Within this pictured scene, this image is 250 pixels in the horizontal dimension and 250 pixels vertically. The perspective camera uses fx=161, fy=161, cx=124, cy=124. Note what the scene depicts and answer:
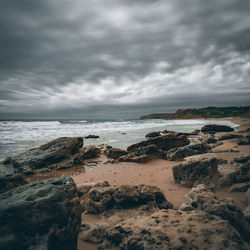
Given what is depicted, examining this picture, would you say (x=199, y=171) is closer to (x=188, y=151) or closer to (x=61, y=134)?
(x=188, y=151)

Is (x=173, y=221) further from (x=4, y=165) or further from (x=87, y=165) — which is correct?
(x=4, y=165)

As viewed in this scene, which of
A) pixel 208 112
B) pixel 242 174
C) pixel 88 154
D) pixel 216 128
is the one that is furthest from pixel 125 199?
pixel 208 112

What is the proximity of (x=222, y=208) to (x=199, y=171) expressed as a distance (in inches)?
79.6

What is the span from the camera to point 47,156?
9328 millimetres

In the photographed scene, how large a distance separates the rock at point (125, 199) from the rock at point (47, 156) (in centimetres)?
636

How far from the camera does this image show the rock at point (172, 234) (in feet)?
6.53

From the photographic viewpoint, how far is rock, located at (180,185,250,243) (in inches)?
95.4

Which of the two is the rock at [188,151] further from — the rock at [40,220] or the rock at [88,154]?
the rock at [40,220]

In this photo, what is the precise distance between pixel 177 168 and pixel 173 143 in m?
6.45

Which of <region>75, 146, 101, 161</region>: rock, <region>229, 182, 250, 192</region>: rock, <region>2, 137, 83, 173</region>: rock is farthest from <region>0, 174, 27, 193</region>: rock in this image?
<region>75, 146, 101, 161</region>: rock

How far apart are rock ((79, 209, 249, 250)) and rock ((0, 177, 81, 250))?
616mm

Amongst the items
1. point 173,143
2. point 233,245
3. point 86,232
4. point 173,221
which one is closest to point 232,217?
point 233,245

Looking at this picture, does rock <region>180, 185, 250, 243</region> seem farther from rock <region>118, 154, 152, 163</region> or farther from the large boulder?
the large boulder

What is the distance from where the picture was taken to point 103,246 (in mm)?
2516
